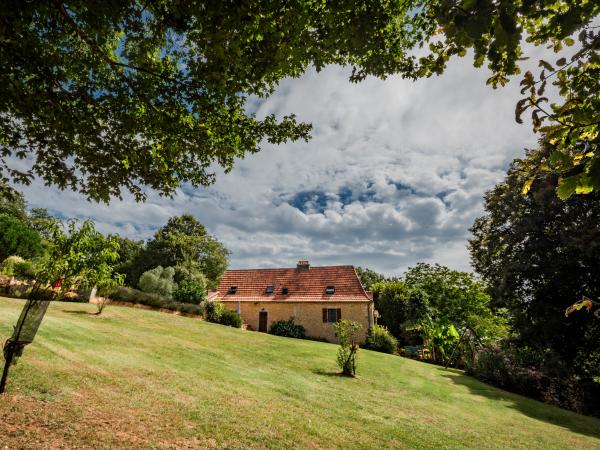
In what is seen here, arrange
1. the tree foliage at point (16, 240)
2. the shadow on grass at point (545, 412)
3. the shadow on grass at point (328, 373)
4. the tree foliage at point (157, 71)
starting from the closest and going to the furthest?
the tree foliage at point (157, 71)
the shadow on grass at point (545, 412)
the shadow on grass at point (328, 373)
the tree foliage at point (16, 240)

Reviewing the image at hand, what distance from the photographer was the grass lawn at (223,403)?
5.27m

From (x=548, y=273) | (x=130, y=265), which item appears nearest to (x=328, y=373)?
(x=548, y=273)

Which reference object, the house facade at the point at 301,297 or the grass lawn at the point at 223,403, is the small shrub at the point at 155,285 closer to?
the house facade at the point at 301,297

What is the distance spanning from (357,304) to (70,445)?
83.8 feet

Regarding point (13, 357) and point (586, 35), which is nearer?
point (586, 35)

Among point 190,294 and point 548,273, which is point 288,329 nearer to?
point 190,294

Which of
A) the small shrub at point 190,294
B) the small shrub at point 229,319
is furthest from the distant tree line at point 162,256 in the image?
the small shrub at point 229,319

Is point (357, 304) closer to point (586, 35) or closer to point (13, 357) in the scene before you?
point (13, 357)

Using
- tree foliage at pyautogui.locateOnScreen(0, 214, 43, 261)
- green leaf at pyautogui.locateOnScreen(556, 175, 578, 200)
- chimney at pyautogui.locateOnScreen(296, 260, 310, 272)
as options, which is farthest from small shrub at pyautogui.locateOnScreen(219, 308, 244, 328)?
green leaf at pyautogui.locateOnScreen(556, 175, 578, 200)

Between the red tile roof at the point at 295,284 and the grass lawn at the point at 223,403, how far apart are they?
14.0m

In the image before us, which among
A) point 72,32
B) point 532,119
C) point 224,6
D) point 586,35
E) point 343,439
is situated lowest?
point 343,439

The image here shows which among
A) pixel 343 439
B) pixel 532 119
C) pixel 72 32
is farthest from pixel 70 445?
pixel 532 119

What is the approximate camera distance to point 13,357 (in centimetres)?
586

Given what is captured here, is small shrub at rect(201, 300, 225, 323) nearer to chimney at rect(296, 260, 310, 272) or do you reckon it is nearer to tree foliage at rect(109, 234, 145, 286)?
chimney at rect(296, 260, 310, 272)
